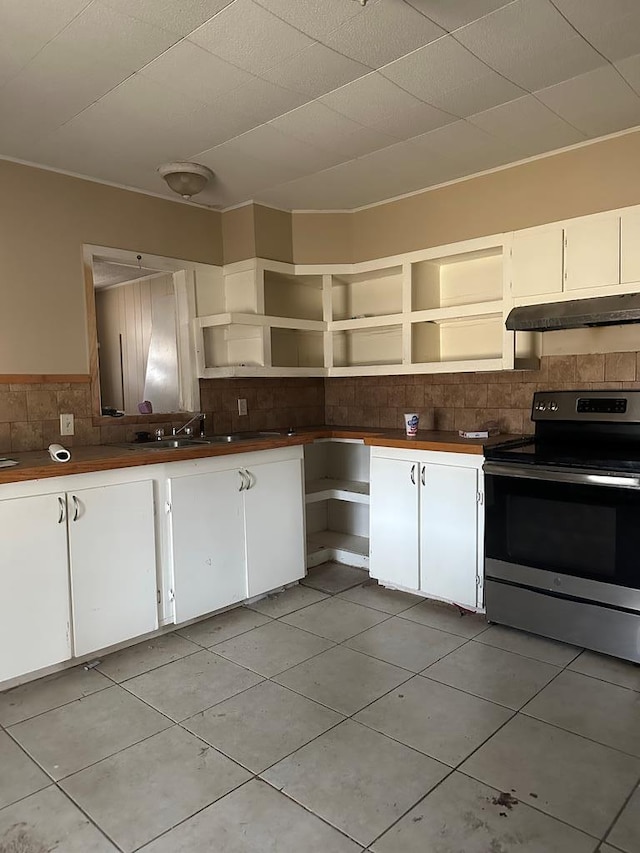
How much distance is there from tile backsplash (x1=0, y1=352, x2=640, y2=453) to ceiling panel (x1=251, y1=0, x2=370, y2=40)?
79.8 inches

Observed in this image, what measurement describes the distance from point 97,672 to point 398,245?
2823 mm

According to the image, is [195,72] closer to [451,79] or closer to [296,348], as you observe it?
[451,79]

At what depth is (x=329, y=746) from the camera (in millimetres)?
2043

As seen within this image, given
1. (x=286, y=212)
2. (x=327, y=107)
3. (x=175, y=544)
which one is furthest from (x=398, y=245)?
(x=175, y=544)

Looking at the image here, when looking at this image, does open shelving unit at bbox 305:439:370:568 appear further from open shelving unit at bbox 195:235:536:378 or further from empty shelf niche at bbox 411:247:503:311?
empty shelf niche at bbox 411:247:503:311

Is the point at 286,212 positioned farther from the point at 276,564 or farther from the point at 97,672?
A: the point at 97,672

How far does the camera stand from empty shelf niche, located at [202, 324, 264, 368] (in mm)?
3752

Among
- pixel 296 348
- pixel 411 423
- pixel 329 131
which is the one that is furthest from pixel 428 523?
pixel 329 131

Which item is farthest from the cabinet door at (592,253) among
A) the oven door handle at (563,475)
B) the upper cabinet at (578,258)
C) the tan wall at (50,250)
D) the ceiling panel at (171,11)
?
the tan wall at (50,250)

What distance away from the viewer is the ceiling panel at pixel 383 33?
1.87 metres

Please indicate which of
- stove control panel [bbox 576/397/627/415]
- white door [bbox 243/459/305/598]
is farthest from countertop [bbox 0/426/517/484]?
stove control panel [bbox 576/397/627/415]

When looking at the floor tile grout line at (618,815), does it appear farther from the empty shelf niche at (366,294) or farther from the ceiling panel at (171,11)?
the empty shelf niche at (366,294)

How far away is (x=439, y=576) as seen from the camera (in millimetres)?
3211

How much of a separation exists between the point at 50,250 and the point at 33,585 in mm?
1675
